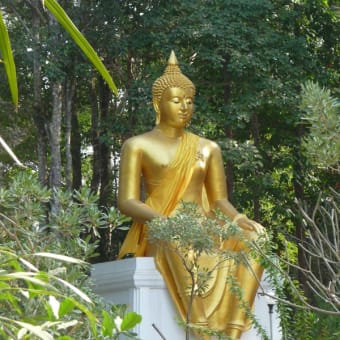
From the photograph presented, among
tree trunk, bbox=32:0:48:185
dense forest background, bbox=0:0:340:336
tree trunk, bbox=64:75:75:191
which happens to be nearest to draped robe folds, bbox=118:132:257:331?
dense forest background, bbox=0:0:340:336

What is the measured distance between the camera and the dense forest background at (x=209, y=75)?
11.8 metres

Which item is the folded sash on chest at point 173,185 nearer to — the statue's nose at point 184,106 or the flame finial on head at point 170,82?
the statue's nose at point 184,106

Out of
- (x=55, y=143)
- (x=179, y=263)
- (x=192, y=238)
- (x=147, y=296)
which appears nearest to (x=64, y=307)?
(x=192, y=238)

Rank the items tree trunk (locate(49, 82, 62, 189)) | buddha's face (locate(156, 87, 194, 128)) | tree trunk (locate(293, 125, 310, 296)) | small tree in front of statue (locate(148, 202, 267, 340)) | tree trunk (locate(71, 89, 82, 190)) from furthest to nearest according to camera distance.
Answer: tree trunk (locate(71, 89, 82, 190)) < tree trunk (locate(293, 125, 310, 296)) < tree trunk (locate(49, 82, 62, 189)) < buddha's face (locate(156, 87, 194, 128)) < small tree in front of statue (locate(148, 202, 267, 340))

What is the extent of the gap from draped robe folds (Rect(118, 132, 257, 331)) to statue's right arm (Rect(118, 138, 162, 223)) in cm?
18

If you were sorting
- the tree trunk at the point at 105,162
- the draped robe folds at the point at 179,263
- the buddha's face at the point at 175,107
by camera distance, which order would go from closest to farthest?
the draped robe folds at the point at 179,263 → the buddha's face at the point at 175,107 → the tree trunk at the point at 105,162

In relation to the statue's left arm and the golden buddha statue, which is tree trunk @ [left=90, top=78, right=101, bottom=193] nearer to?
the golden buddha statue

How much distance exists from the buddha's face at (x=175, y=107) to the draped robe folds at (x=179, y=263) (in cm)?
18

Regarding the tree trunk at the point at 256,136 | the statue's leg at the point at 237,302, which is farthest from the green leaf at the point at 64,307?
the tree trunk at the point at 256,136

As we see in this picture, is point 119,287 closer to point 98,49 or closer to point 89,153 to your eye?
point 98,49

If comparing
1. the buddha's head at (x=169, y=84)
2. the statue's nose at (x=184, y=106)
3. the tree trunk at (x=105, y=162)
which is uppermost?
the tree trunk at (x=105, y=162)

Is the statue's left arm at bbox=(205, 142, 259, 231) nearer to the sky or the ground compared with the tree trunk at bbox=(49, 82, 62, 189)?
nearer to the ground

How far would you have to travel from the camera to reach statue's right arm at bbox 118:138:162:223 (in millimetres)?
8174

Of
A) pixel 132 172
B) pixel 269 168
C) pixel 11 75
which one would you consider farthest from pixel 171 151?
pixel 11 75
